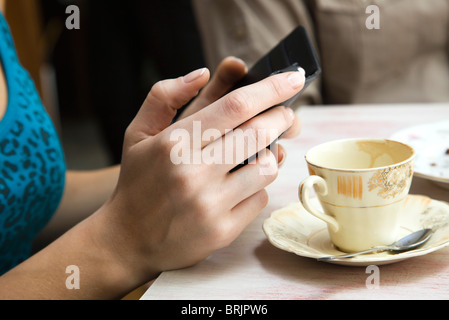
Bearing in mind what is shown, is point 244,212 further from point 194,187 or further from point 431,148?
point 431,148

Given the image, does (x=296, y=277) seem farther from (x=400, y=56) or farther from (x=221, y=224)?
(x=400, y=56)

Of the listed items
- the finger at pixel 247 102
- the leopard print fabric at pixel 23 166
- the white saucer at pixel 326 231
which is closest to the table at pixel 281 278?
the white saucer at pixel 326 231

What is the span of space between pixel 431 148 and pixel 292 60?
259mm

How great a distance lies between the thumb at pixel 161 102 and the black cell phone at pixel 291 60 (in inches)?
3.1

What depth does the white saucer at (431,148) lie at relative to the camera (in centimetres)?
59

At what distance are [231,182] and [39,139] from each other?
0.40 m

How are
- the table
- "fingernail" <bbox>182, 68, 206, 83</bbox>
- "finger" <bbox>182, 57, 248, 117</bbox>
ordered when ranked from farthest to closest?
"finger" <bbox>182, 57, 248, 117</bbox> → "fingernail" <bbox>182, 68, 206, 83</bbox> → the table

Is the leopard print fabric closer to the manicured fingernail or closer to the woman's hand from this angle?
the woman's hand

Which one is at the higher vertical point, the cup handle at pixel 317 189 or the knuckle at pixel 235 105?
the knuckle at pixel 235 105

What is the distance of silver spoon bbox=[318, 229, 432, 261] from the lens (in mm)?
430

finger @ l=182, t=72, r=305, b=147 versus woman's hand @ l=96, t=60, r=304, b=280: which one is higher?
finger @ l=182, t=72, r=305, b=147

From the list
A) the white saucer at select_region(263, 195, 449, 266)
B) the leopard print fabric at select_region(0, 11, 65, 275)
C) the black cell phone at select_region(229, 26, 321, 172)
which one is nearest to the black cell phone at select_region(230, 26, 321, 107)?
the black cell phone at select_region(229, 26, 321, 172)

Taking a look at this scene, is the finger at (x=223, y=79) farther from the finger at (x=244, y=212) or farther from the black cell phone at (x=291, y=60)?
the finger at (x=244, y=212)
